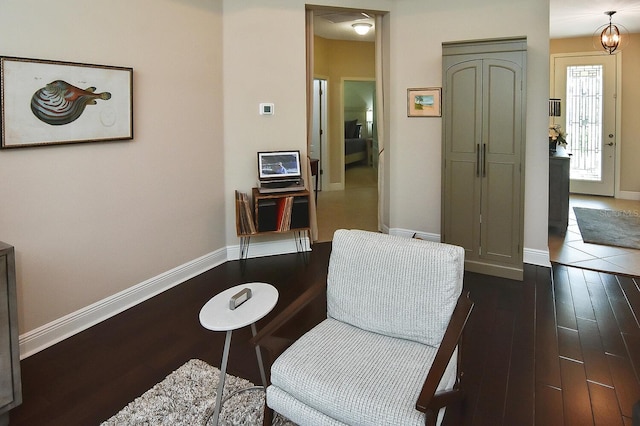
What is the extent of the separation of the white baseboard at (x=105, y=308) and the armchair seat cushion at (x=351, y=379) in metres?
1.83

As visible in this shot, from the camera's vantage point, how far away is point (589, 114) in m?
7.46

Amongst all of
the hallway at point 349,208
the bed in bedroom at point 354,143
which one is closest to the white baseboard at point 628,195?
the hallway at point 349,208

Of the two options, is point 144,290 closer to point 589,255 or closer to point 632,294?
point 632,294

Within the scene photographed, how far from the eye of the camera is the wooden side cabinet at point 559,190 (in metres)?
5.50

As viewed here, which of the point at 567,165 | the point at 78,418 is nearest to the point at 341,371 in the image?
the point at 78,418

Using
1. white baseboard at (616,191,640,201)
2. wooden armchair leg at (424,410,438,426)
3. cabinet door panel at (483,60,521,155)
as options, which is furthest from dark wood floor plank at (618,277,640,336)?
white baseboard at (616,191,640,201)

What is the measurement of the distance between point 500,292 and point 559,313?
1.70ft

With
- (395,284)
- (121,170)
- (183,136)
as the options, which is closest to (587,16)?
(183,136)

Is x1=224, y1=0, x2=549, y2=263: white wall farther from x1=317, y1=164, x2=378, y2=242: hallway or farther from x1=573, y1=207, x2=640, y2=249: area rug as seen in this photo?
x1=573, y1=207, x2=640, y2=249: area rug

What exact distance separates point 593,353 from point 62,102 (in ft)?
12.1

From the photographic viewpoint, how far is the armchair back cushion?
1978mm

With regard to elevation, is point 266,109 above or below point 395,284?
above

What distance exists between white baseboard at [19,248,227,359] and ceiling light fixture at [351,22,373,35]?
4289mm

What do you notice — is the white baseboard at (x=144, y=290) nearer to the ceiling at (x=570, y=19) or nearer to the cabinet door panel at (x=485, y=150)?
the cabinet door panel at (x=485, y=150)
